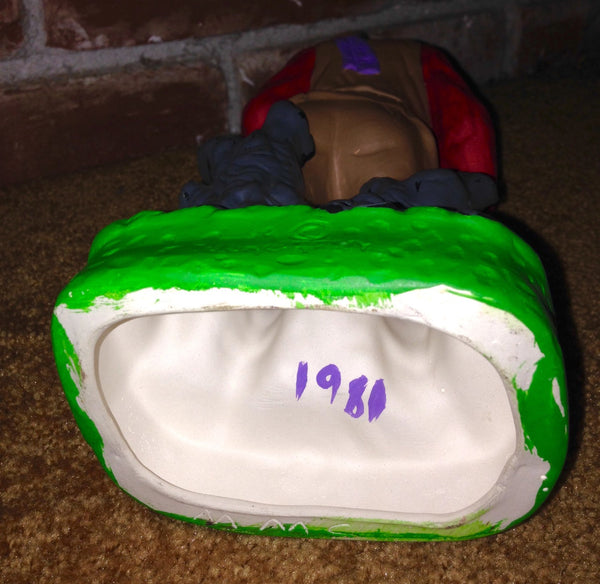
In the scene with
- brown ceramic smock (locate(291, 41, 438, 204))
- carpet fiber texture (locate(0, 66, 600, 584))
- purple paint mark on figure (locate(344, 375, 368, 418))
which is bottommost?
carpet fiber texture (locate(0, 66, 600, 584))

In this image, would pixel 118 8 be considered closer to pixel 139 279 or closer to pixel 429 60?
pixel 429 60

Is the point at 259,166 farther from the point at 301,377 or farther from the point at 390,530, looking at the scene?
the point at 390,530

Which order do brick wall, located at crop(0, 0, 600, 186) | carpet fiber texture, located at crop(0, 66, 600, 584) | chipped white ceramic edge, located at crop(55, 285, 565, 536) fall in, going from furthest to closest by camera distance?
brick wall, located at crop(0, 0, 600, 186), carpet fiber texture, located at crop(0, 66, 600, 584), chipped white ceramic edge, located at crop(55, 285, 565, 536)

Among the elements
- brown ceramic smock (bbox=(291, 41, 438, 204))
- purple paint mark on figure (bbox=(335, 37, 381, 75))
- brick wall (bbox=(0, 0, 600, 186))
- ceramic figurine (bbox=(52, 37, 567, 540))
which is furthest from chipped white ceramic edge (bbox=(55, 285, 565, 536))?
brick wall (bbox=(0, 0, 600, 186))

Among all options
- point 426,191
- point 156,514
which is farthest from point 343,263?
point 156,514

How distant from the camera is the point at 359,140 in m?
0.67

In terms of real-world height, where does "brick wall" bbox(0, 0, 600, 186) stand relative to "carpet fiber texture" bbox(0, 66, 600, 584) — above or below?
above

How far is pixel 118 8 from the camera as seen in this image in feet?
2.92

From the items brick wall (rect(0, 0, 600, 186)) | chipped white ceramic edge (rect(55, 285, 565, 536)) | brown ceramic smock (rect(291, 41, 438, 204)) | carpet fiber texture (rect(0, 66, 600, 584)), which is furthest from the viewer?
brick wall (rect(0, 0, 600, 186))

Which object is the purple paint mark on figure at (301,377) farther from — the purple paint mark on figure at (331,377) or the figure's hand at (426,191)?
the figure's hand at (426,191)

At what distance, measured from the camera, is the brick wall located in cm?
88

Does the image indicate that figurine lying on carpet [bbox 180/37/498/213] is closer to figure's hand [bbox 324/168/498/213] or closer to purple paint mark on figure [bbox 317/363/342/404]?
figure's hand [bbox 324/168/498/213]

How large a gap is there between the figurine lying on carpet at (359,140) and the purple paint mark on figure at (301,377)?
138 millimetres

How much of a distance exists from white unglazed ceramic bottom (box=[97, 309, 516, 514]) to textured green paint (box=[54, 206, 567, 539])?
0.08 metres
